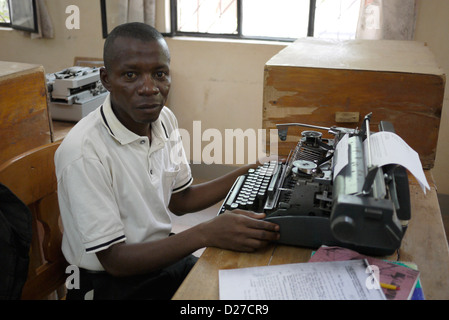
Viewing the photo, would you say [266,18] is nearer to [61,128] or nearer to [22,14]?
[61,128]

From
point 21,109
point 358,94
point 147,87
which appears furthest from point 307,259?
point 21,109

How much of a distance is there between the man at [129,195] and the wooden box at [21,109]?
581 mm

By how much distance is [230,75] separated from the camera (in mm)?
3332

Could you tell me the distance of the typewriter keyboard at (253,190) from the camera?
119cm

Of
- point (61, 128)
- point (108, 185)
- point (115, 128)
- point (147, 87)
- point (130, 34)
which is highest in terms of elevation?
point (130, 34)

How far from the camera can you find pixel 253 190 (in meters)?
1.25

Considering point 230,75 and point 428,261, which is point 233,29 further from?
point 428,261

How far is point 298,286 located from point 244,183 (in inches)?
18.2

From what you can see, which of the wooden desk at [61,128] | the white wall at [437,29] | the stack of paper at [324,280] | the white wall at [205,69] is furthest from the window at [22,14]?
the stack of paper at [324,280]

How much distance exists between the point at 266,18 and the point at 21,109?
211 cm

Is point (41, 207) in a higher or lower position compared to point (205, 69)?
lower

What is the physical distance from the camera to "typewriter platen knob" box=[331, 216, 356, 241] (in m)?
0.85

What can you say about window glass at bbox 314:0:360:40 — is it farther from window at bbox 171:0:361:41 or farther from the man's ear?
the man's ear
